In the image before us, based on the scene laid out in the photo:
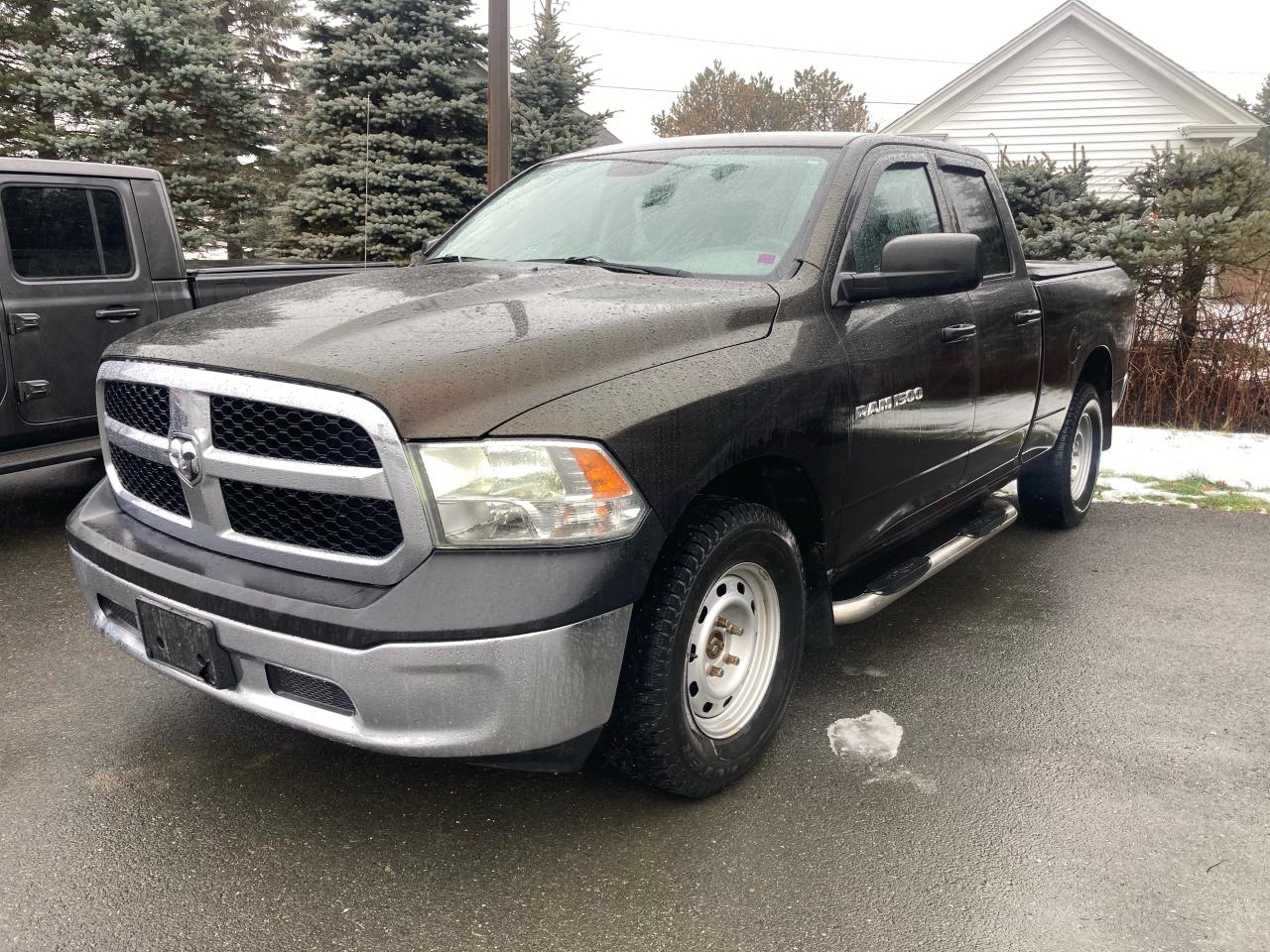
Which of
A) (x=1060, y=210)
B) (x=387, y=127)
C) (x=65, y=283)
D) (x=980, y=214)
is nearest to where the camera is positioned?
(x=980, y=214)

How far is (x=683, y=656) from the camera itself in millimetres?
2543

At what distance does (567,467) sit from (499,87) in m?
7.40

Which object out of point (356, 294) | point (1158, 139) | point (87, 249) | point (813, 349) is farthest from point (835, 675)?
point (1158, 139)

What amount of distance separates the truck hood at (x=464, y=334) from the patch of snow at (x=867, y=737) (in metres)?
1.36

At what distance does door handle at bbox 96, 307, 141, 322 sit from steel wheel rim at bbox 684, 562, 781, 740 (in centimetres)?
422

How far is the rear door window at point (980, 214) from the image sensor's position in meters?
4.18

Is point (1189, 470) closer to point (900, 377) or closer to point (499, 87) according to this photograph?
point (900, 377)

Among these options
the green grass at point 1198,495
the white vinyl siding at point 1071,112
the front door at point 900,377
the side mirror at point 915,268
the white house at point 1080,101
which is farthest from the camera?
the white vinyl siding at point 1071,112

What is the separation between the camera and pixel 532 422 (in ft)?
7.36

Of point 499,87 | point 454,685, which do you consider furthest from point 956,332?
point 499,87

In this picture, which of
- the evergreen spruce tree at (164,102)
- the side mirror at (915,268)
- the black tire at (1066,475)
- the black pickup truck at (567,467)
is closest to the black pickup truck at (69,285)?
the black pickup truck at (567,467)

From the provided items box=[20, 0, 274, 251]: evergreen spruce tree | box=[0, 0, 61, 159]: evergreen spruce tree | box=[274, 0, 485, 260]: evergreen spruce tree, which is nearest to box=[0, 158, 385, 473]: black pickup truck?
box=[274, 0, 485, 260]: evergreen spruce tree

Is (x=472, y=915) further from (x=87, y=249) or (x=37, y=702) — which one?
(x=87, y=249)

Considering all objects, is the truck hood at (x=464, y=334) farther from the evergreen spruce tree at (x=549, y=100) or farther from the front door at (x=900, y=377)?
the evergreen spruce tree at (x=549, y=100)
